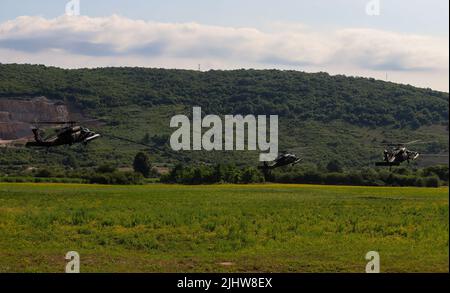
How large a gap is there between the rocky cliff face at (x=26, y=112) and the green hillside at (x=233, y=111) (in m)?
4.47

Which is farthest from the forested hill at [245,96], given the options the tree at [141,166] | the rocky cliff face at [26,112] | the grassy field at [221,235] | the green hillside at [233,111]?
the grassy field at [221,235]

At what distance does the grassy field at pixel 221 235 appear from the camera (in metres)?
26.8

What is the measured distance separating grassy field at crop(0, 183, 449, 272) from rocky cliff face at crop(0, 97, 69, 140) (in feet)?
315

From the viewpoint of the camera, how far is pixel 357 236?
111 feet

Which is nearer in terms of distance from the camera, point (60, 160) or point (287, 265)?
point (287, 265)

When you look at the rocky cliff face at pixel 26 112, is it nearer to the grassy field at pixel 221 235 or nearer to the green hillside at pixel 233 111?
the green hillside at pixel 233 111

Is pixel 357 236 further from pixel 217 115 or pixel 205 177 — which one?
pixel 217 115

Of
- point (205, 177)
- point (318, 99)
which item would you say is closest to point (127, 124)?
point (318, 99)

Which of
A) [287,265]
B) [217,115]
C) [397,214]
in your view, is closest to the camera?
[287,265]

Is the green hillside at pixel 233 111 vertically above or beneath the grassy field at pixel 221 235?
above

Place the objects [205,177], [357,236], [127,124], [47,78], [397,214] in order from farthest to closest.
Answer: [47,78] → [127,124] → [205,177] → [397,214] → [357,236]

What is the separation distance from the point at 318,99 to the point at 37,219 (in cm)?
15206

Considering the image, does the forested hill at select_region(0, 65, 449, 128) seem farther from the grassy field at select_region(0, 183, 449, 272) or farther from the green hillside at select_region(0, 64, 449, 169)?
the grassy field at select_region(0, 183, 449, 272)

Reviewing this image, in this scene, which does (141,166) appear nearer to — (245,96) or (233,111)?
(233,111)
